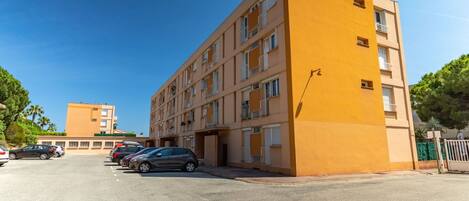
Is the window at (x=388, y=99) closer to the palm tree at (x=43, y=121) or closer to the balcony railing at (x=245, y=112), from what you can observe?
the balcony railing at (x=245, y=112)

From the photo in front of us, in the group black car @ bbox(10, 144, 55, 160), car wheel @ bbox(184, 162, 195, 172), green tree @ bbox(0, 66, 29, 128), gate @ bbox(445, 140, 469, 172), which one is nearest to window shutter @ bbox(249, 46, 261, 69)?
car wheel @ bbox(184, 162, 195, 172)

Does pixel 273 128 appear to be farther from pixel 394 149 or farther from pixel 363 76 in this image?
pixel 394 149

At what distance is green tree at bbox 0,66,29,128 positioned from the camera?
40.8 metres

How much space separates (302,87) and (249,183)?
5.93 meters

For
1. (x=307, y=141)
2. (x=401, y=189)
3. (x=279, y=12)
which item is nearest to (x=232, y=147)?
(x=307, y=141)

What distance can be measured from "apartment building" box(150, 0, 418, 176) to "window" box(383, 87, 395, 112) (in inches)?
2.7

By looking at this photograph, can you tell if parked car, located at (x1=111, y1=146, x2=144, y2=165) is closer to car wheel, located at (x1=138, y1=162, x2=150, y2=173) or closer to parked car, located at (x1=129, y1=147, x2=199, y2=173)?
parked car, located at (x1=129, y1=147, x2=199, y2=173)

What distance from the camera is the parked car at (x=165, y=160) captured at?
1667 cm

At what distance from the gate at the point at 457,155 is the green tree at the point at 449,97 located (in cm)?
1119

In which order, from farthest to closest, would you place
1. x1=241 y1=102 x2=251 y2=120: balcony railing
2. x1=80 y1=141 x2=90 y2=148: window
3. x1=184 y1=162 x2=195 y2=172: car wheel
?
x1=80 y1=141 x2=90 y2=148: window
x1=241 y1=102 x2=251 y2=120: balcony railing
x1=184 y1=162 x2=195 y2=172: car wheel

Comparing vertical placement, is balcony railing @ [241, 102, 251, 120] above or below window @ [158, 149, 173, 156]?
above

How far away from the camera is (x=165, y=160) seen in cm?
1720

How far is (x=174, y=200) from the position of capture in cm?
827

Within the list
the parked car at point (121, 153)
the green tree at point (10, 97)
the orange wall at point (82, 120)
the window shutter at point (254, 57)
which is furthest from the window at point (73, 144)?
the window shutter at point (254, 57)
